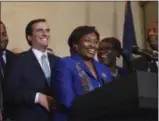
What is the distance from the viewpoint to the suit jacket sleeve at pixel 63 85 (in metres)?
2.28

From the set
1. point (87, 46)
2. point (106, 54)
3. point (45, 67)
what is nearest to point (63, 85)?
point (87, 46)

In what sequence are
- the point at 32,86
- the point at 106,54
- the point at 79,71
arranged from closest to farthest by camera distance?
the point at 79,71 < the point at 32,86 < the point at 106,54

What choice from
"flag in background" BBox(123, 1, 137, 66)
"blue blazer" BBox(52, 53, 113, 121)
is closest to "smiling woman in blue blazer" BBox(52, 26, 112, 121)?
"blue blazer" BBox(52, 53, 113, 121)

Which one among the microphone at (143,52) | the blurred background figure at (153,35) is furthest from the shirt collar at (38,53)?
the microphone at (143,52)

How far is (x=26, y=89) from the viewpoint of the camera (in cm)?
270

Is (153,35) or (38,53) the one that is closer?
(38,53)

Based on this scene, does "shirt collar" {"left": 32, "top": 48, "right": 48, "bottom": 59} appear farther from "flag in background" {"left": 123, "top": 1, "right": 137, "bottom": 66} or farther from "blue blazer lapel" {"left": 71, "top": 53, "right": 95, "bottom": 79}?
"flag in background" {"left": 123, "top": 1, "right": 137, "bottom": 66}

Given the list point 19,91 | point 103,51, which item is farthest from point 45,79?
point 103,51

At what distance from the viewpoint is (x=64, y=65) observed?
97.7 inches

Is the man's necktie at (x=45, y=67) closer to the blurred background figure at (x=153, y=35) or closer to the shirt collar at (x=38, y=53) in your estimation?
the shirt collar at (x=38, y=53)

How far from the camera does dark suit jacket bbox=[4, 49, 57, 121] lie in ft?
8.66

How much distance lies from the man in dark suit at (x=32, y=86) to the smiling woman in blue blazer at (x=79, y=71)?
12 centimetres

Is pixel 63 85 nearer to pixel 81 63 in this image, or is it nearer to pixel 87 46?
pixel 81 63

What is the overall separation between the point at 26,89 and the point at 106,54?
918mm
